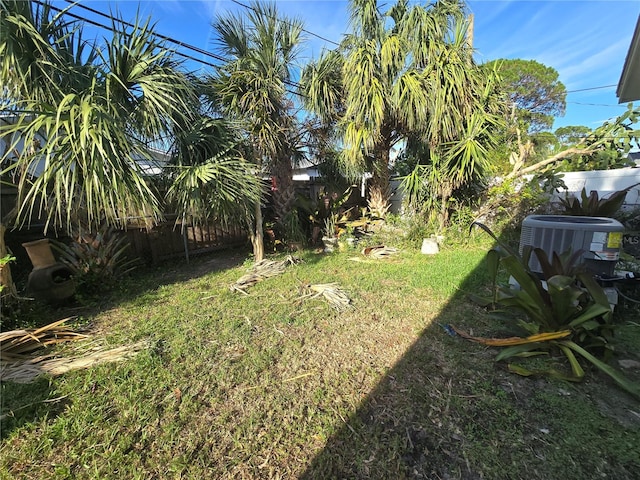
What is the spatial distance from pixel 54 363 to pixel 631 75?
6144 mm

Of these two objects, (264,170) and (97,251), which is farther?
(264,170)

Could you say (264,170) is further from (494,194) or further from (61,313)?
(494,194)

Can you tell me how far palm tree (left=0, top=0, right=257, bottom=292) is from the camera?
2.73 m

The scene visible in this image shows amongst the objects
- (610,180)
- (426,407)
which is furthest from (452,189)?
(426,407)

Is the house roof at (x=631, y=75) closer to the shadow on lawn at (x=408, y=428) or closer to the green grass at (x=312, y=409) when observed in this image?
the green grass at (x=312, y=409)

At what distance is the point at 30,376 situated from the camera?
7.11 feet

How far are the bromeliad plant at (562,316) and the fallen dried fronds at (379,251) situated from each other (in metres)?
3.27

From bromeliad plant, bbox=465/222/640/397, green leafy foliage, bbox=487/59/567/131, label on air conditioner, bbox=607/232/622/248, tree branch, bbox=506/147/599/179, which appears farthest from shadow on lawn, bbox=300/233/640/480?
green leafy foliage, bbox=487/59/567/131

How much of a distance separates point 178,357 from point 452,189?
6.20 meters

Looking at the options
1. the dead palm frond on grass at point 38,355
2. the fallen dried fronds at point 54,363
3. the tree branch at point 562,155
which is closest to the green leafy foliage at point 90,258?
the dead palm frond on grass at point 38,355

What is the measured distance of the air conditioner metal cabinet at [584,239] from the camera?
2.64m

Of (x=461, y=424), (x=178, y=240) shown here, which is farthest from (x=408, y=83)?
(x=461, y=424)

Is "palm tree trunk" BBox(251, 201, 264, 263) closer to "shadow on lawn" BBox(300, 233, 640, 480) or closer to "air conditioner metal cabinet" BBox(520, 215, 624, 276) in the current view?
"shadow on lawn" BBox(300, 233, 640, 480)

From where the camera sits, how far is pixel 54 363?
2.32 meters
